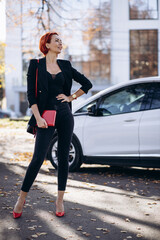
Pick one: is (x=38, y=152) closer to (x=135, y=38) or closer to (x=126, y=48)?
(x=126, y=48)

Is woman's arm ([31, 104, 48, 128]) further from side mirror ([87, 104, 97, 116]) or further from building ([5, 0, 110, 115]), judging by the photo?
building ([5, 0, 110, 115])

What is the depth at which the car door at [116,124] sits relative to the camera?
734 cm

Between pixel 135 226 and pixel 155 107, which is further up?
pixel 155 107

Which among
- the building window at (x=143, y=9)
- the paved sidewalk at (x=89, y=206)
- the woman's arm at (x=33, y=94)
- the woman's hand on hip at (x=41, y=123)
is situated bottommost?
the paved sidewalk at (x=89, y=206)

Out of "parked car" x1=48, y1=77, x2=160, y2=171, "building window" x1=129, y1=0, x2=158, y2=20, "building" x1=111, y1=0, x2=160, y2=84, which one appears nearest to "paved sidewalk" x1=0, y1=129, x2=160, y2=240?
"parked car" x1=48, y1=77, x2=160, y2=171

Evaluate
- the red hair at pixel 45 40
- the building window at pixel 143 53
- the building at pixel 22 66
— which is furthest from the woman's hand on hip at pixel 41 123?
the building window at pixel 143 53

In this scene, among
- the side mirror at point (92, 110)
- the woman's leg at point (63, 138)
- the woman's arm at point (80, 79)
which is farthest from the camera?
the side mirror at point (92, 110)

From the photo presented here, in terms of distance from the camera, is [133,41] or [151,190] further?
[133,41]

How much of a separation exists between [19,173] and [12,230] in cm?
371

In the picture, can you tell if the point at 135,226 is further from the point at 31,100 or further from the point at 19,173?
the point at 19,173

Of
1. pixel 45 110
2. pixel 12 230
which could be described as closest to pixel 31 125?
pixel 45 110

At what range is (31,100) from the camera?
4.48 m

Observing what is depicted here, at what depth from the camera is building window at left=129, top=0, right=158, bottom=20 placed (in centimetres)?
4436

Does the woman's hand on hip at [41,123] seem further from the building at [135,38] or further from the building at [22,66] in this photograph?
the building at [135,38]
